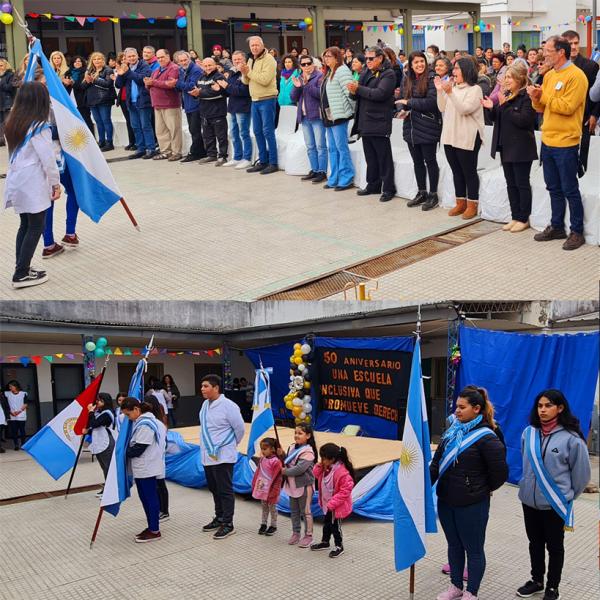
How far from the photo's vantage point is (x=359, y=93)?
909cm

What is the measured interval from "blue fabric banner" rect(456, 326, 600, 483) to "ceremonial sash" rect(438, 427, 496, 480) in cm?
305

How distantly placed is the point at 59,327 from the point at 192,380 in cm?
553

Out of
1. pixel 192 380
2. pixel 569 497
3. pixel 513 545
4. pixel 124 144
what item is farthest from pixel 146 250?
pixel 192 380

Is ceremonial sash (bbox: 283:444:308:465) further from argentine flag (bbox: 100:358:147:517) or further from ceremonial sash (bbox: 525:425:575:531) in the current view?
ceremonial sash (bbox: 525:425:575:531)

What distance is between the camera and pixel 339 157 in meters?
9.62

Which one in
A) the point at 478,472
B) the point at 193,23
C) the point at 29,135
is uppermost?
the point at 193,23

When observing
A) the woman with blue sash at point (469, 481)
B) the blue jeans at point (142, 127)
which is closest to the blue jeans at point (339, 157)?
the blue jeans at point (142, 127)

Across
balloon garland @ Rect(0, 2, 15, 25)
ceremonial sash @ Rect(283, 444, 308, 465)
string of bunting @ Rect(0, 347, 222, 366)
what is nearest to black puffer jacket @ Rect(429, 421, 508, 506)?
ceremonial sash @ Rect(283, 444, 308, 465)

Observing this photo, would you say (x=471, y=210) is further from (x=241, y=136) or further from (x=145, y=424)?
(x=145, y=424)

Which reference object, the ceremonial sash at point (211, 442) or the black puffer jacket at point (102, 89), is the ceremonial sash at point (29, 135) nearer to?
the ceremonial sash at point (211, 442)

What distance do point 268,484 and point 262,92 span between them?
6.16 metres

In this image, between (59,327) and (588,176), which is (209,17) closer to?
(59,327)

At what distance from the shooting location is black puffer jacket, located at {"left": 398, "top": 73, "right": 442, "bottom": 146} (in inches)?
339

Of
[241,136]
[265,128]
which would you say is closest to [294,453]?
[265,128]
